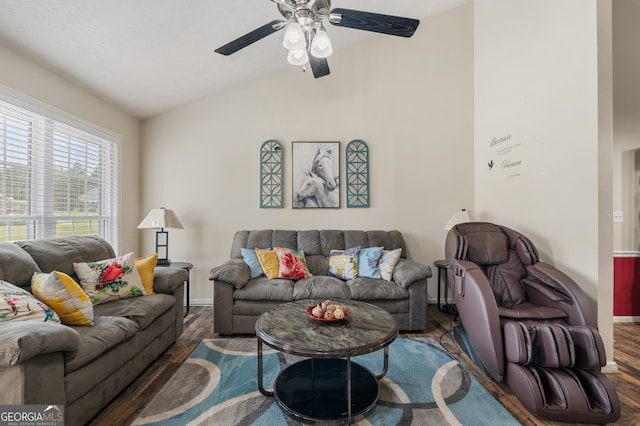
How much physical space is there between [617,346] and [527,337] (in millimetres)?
1614

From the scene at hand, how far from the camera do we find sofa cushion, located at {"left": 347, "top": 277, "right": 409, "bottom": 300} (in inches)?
104

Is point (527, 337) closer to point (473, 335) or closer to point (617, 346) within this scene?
point (473, 335)

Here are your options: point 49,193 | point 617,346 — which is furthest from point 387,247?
point 49,193

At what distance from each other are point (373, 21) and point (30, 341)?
7.75 ft

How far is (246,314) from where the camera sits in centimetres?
262

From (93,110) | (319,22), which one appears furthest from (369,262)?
(93,110)

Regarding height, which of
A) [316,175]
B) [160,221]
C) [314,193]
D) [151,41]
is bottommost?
[160,221]

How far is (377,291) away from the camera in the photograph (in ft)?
8.76

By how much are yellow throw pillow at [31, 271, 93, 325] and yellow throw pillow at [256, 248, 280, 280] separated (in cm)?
150

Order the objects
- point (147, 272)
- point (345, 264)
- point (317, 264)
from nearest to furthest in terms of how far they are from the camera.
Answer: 1. point (147, 272)
2. point (345, 264)
3. point (317, 264)

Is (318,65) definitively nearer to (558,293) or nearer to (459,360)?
(558,293)

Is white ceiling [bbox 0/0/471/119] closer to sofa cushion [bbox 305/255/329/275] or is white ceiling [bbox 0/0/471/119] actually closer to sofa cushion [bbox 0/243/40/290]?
sofa cushion [bbox 0/243/40/290]

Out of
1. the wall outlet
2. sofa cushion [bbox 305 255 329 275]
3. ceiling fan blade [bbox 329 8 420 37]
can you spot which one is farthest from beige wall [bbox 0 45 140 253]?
the wall outlet

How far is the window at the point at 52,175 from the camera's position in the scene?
2.15 metres
